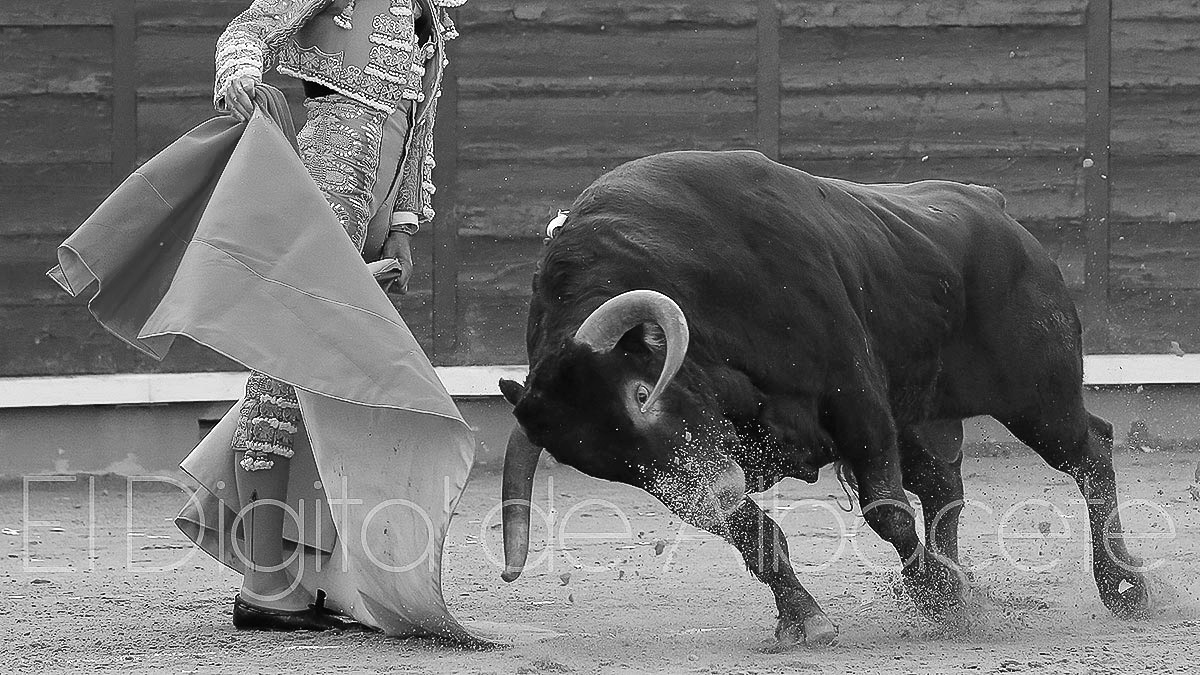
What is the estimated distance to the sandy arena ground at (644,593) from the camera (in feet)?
12.0

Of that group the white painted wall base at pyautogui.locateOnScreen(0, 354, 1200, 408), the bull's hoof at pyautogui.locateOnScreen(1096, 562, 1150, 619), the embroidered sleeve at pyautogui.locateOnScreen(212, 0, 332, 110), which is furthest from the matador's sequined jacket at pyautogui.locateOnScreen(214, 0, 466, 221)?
the white painted wall base at pyautogui.locateOnScreen(0, 354, 1200, 408)

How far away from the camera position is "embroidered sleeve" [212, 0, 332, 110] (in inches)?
150

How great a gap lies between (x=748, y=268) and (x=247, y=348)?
113cm

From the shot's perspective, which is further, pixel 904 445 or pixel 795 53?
pixel 795 53

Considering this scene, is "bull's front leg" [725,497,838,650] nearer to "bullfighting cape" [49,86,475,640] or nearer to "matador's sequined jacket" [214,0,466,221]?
"bullfighting cape" [49,86,475,640]

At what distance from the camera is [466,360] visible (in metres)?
7.08

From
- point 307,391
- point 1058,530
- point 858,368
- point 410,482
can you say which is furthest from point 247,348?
point 1058,530

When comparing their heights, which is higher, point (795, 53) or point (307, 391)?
point (795, 53)

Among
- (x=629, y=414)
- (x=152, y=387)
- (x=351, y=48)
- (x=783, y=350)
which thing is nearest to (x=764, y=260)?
(x=783, y=350)

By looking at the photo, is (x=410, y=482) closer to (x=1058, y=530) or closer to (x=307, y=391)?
(x=307, y=391)

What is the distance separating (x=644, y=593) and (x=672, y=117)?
2922 mm

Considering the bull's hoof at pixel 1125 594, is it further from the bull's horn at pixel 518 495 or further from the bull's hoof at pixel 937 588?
the bull's horn at pixel 518 495

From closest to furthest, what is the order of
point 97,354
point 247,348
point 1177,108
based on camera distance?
point 247,348
point 97,354
point 1177,108

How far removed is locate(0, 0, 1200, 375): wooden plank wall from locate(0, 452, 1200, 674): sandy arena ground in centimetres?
80
